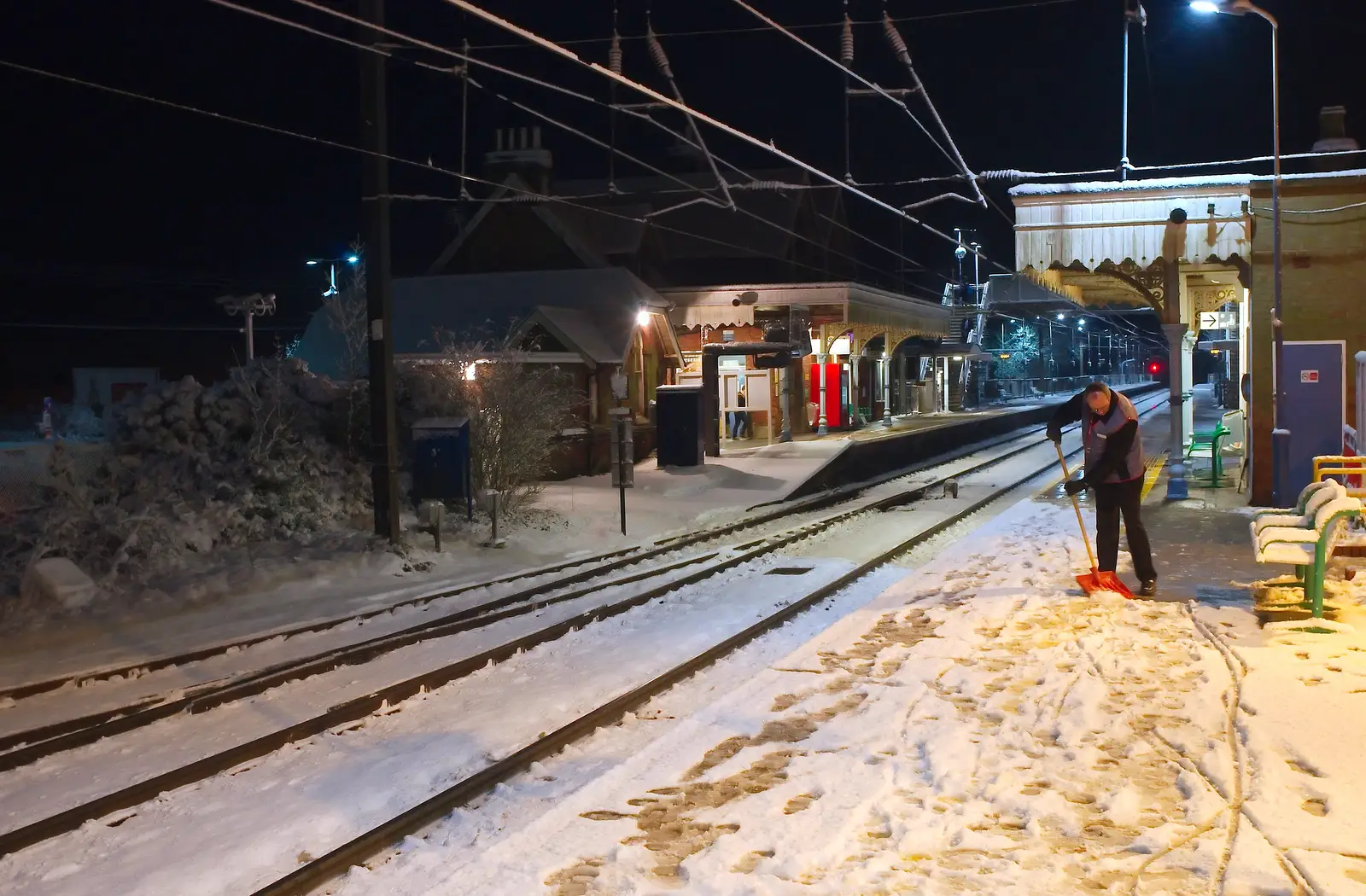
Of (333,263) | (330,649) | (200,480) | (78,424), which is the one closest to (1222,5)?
(330,649)

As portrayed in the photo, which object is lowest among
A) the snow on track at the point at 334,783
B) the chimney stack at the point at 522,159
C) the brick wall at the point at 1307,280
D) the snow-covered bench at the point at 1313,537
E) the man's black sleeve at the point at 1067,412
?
the snow on track at the point at 334,783

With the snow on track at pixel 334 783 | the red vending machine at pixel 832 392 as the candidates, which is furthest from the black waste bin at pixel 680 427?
the red vending machine at pixel 832 392

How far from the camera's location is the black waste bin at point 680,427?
2447cm

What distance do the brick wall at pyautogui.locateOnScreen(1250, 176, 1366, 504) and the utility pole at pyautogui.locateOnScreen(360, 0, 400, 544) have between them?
39.6 feet

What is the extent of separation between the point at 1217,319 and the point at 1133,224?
1436cm

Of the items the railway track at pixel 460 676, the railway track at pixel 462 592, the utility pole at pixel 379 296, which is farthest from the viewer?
the utility pole at pixel 379 296

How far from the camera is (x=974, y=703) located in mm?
7066

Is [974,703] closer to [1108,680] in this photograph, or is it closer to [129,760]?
[1108,680]

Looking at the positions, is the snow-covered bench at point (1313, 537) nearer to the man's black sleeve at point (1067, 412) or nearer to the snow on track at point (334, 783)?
the man's black sleeve at point (1067, 412)

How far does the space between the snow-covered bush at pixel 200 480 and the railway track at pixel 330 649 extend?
126 inches

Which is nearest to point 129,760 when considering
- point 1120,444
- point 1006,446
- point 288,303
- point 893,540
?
point 1120,444

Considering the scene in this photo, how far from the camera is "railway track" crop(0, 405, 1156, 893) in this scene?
208 inches

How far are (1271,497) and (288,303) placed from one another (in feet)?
136

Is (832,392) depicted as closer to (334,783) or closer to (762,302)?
(762,302)
